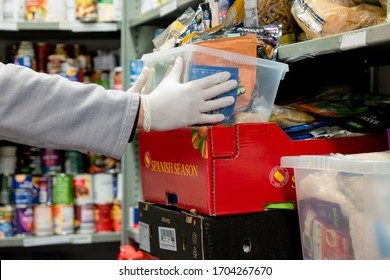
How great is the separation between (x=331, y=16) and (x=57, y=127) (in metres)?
0.69

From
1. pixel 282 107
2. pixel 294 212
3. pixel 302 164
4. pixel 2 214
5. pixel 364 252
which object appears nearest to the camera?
pixel 364 252

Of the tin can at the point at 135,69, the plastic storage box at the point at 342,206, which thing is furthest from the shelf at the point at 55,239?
the plastic storage box at the point at 342,206

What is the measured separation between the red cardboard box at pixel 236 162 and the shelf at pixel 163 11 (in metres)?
0.66

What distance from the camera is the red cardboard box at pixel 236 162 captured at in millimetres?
1447

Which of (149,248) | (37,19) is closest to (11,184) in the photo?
(37,19)

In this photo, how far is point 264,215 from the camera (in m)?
1.50

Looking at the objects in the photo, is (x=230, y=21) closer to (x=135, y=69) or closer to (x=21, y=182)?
(x=135, y=69)

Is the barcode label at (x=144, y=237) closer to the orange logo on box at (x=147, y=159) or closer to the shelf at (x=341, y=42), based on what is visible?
the orange logo on box at (x=147, y=159)

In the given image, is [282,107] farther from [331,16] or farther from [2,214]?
[2,214]

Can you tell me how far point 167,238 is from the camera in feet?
5.46

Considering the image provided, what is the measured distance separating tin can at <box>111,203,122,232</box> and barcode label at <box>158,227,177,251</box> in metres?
1.28

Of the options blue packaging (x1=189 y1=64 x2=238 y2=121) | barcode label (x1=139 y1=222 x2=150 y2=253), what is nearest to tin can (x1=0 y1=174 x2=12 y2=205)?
barcode label (x1=139 y1=222 x2=150 y2=253)

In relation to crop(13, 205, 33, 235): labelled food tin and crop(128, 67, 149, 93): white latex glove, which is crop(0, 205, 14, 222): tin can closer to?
crop(13, 205, 33, 235): labelled food tin

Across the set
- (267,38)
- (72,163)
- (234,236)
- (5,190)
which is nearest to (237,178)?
(234,236)
